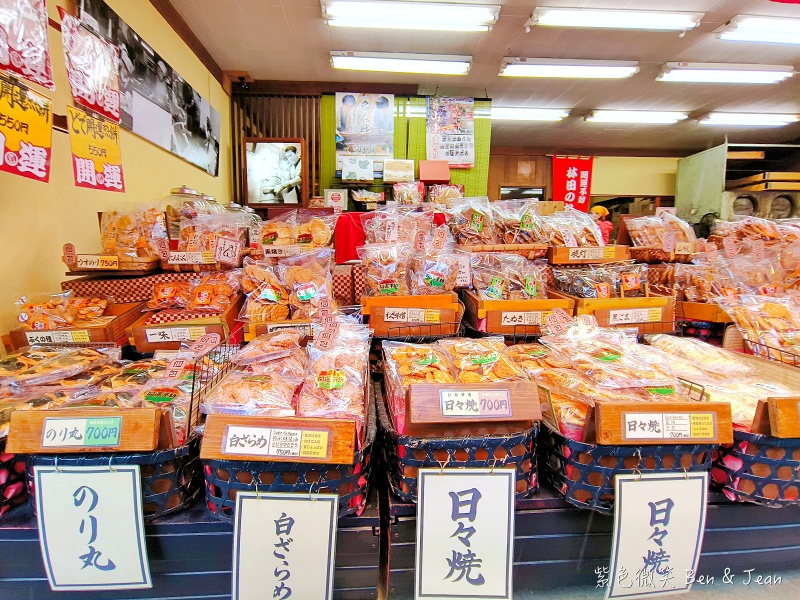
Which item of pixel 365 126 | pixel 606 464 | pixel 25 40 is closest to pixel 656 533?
pixel 606 464

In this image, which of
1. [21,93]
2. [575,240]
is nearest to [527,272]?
[575,240]

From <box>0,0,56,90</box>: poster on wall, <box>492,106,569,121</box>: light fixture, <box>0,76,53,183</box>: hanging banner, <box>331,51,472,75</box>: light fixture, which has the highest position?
<box>492,106,569,121</box>: light fixture

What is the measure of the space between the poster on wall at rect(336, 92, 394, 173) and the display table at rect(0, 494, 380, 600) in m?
4.88

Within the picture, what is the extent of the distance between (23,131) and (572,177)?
8.39m

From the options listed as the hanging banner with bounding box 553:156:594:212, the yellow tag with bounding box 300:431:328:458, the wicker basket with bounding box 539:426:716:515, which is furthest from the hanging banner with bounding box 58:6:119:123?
the hanging banner with bounding box 553:156:594:212

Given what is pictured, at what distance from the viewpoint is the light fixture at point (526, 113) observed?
20.2ft

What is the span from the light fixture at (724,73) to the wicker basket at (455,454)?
5423mm

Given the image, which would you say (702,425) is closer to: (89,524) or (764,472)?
(764,472)

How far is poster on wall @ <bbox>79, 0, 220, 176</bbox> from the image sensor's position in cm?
241

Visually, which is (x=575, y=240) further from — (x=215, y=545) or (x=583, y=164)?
(x=583, y=164)

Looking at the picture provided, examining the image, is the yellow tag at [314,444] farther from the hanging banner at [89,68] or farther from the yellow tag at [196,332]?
the hanging banner at [89,68]

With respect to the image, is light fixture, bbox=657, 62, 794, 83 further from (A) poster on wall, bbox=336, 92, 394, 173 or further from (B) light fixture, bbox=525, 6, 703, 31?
(A) poster on wall, bbox=336, 92, 394, 173

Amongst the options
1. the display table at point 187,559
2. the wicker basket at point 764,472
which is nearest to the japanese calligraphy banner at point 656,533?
the wicker basket at point 764,472

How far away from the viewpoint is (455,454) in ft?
2.68
